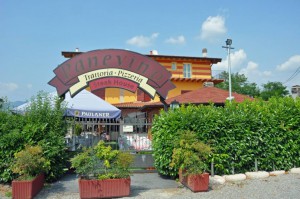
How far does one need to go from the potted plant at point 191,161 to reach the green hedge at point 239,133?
0.59 metres

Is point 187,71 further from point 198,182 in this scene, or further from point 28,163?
point 28,163

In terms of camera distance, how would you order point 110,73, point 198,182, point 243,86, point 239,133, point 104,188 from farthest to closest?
point 243,86 < point 110,73 < point 239,133 < point 198,182 < point 104,188

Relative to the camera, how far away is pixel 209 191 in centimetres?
759

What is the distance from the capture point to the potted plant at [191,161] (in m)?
7.54

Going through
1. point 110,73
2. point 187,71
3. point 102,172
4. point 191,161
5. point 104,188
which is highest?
point 187,71

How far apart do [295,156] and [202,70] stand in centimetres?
2692

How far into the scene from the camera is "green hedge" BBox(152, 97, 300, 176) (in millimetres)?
8812

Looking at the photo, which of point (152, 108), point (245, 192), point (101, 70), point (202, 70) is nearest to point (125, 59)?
point (101, 70)

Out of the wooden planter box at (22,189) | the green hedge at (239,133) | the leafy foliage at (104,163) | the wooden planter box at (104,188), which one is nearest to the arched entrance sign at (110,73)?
the green hedge at (239,133)

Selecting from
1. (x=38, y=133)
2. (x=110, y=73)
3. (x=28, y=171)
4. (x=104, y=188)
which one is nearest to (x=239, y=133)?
(x=104, y=188)

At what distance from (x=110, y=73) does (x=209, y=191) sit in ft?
17.3

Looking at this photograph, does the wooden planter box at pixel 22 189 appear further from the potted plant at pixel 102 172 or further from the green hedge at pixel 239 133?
the green hedge at pixel 239 133

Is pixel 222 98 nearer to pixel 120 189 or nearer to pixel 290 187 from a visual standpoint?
pixel 290 187

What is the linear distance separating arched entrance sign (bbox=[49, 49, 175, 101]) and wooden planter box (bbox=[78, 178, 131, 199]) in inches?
158
